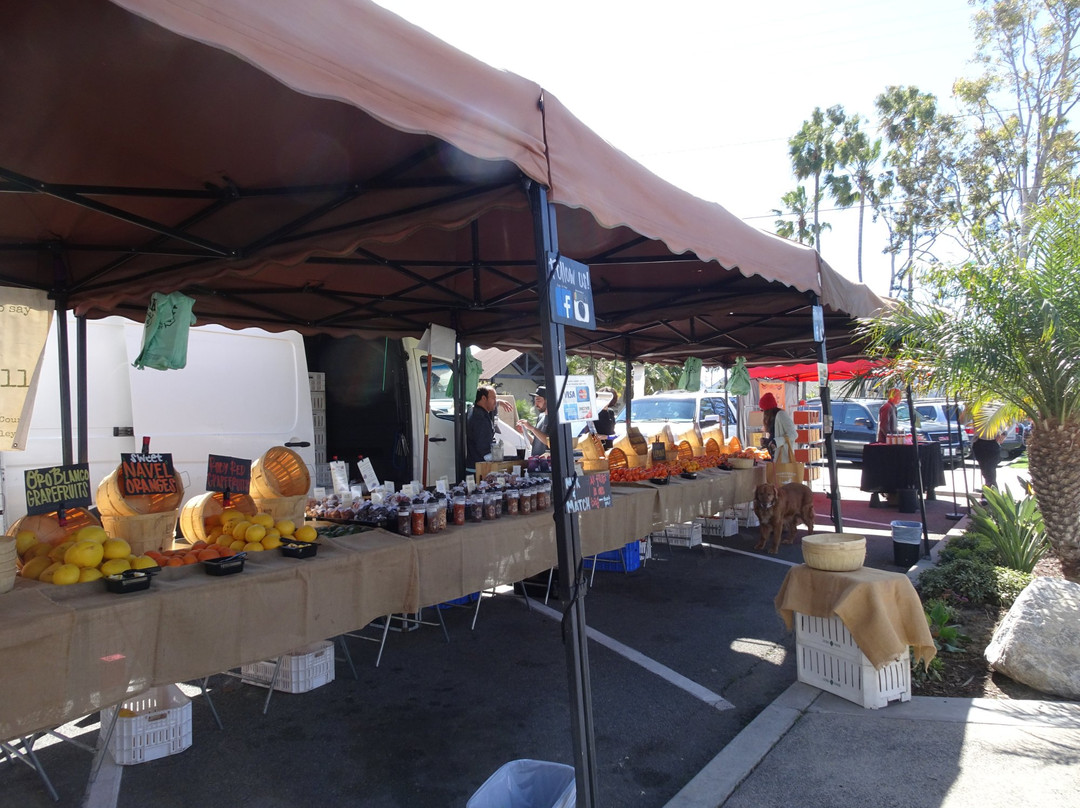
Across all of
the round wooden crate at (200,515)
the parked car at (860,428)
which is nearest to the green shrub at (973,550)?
the round wooden crate at (200,515)

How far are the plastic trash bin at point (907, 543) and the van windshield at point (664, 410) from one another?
7751mm

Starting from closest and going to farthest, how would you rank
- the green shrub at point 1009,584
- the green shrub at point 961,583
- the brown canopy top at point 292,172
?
the brown canopy top at point 292,172, the green shrub at point 1009,584, the green shrub at point 961,583

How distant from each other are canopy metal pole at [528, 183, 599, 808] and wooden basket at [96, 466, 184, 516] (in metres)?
2.33

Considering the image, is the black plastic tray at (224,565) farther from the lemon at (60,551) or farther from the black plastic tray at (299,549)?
the lemon at (60,551)

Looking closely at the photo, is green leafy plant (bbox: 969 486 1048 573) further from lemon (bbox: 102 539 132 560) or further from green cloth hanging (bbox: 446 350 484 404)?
lemon (bbox: 102 539 132 560)

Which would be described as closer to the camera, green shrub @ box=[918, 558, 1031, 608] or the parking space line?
the parking space line

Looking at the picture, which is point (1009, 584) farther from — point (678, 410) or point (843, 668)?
point (678, 410)

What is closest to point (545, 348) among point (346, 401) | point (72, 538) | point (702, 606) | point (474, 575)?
point (474, 575)

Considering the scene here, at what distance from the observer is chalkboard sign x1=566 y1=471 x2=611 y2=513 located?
2536 millimetres

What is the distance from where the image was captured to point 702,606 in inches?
226

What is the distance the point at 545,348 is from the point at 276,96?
57.2 inches

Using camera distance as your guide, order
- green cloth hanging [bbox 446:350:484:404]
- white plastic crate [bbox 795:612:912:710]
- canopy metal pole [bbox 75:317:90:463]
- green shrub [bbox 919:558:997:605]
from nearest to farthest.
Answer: white plastic crate [bbox 795:612:912:710] → canopy metal pole [bbox 75:317:90:463] → green shrub [bbox 919:558:997:605] → green cloth hanging [bbox 446:350:484:404]

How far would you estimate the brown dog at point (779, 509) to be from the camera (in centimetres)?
775

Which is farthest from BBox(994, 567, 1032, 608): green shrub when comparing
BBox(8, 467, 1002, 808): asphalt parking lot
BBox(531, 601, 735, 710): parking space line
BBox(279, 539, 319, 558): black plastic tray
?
BBox(279, 539, 319, 558): black plastic tray
